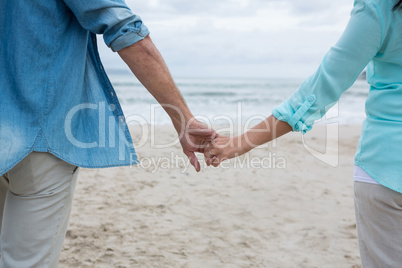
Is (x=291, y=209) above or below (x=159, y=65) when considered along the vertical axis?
below

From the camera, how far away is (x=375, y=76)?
1.46 m

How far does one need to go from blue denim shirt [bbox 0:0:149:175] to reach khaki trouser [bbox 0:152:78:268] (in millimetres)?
62

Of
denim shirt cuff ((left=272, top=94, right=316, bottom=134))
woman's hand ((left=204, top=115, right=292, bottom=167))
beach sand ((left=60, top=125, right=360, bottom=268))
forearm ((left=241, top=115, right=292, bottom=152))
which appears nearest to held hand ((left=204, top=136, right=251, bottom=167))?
woman's hand ((left=204, top=115, right=292, bottom=167))

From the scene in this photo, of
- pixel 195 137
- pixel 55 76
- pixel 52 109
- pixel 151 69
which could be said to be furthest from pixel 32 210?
pixel 195 137

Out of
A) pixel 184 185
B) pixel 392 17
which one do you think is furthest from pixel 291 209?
pixel 392 17

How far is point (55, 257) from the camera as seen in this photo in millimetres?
1560

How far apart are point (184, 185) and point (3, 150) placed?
3.68 m

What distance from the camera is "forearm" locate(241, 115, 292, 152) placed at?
5.59 ft

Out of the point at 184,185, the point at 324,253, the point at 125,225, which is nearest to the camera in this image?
the point at 324,253

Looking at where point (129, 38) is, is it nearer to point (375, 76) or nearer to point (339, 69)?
point (339, 69)

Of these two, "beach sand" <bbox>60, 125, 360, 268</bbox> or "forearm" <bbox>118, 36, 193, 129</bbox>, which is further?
"beach sand" <bbox>60, 125, 360, 268</bbox>

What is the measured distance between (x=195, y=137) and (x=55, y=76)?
45.4 inches

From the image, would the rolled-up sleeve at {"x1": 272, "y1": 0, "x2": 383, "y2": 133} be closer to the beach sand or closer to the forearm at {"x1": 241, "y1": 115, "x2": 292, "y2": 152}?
the forearm at {"x1": 241, "y1": 115, "x2": 292, "y2": 152}

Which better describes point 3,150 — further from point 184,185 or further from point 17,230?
point 184,185
